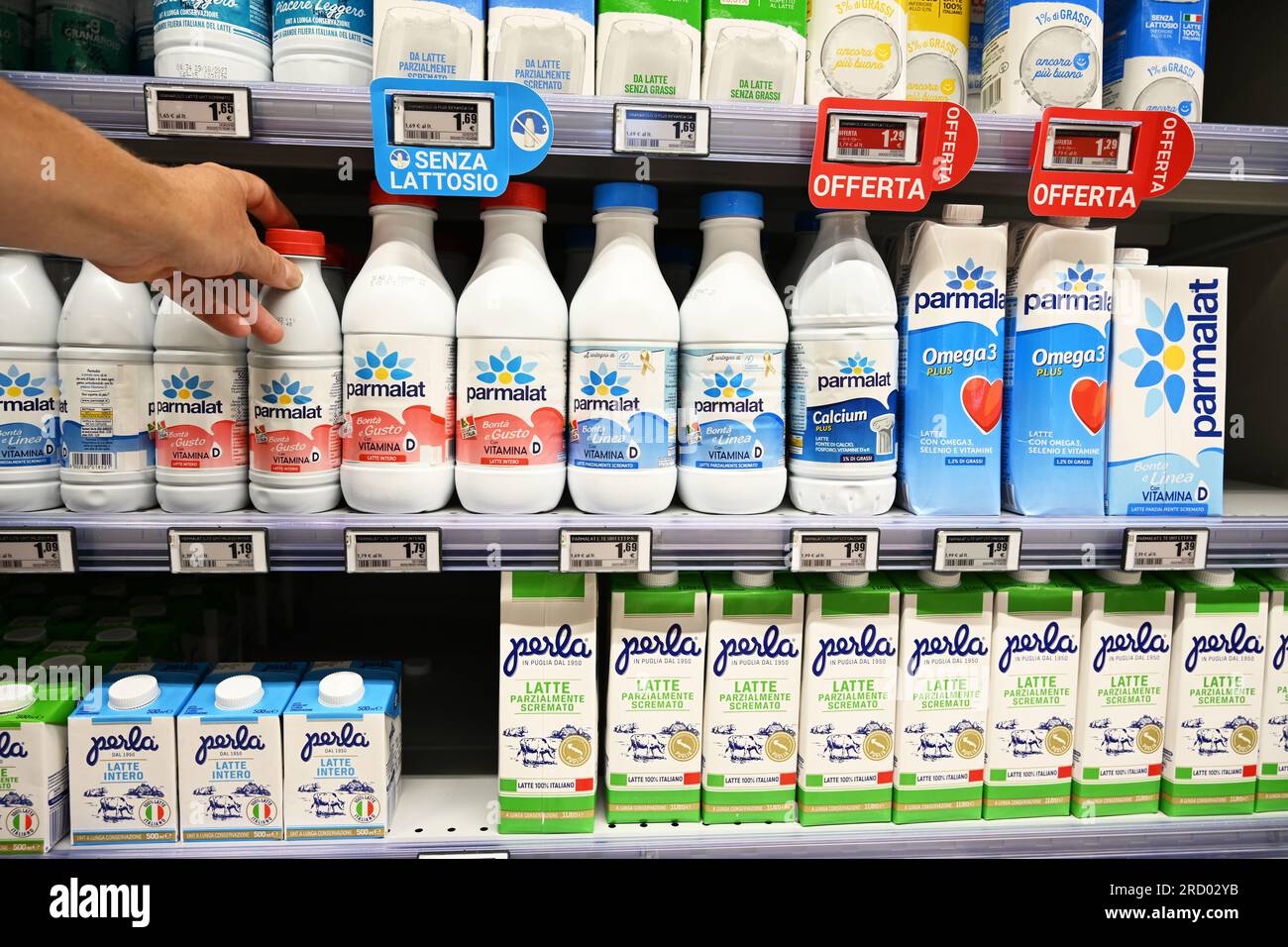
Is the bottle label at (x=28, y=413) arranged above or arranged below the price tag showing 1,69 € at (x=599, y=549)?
above

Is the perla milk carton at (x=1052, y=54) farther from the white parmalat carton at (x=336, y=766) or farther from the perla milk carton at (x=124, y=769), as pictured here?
the perla milk carton at (x=124, y=769)

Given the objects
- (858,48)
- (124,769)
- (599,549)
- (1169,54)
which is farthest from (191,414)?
(1169,54)

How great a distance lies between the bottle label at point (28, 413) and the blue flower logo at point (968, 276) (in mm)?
1344

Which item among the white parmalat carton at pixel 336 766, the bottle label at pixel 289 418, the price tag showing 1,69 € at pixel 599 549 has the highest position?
the bottle label at pixel 289 418

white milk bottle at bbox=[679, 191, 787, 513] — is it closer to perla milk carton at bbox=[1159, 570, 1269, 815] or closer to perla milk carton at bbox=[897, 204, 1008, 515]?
perla milk carton at bbox=[897, 204, 1008, 515]

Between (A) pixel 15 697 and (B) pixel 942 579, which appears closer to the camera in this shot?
(A) pixel 15 697

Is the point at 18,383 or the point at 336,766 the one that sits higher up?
the point at 18,383

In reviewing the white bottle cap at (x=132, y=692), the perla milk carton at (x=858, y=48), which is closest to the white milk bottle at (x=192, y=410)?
the white bottle cap at (x=132, y=692)

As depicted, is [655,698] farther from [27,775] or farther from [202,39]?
[202,39]

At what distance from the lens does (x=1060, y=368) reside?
1168mm

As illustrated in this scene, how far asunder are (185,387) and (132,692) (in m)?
0.44

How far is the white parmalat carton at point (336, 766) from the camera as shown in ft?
3.64

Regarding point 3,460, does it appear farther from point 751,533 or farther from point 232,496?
point 751,533

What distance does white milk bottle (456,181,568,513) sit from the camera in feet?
3.64
